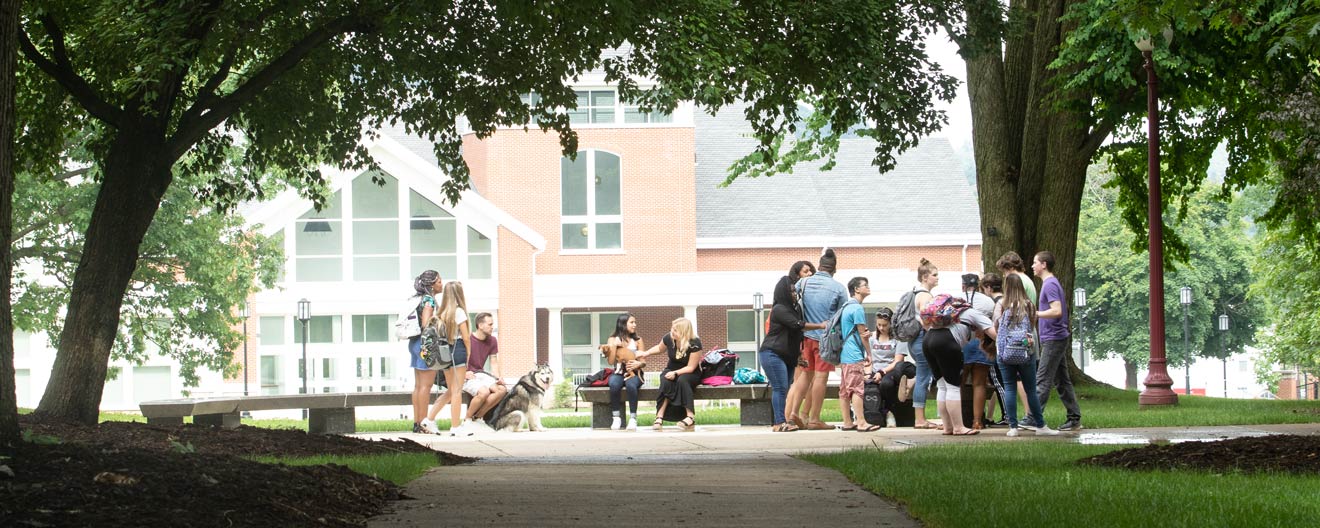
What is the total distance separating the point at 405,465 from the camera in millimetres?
10148

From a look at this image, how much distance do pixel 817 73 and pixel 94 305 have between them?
7007 mm

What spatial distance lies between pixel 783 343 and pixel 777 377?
1.42ft

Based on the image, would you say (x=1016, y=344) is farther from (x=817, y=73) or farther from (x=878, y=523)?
(x=878, y=523)

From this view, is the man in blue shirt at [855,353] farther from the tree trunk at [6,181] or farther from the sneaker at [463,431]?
the tree trunk at [6,181]

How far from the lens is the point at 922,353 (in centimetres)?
1431

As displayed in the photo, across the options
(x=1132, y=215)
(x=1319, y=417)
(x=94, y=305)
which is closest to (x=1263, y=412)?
(x=1319, y=417)

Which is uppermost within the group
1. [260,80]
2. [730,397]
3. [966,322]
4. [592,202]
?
[592,202]

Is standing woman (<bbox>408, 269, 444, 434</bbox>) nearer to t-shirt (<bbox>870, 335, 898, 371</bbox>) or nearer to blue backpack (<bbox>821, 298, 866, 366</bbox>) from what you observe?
blue backpack (<bbox>821, 298, 866, 366</bbox>)

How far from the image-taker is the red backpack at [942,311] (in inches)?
527

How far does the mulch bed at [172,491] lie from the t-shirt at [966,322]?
658 cm

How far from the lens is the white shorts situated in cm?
1609

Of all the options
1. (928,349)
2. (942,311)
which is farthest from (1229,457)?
(928,349)

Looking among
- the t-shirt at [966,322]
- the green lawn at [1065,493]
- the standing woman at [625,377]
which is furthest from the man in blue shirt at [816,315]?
the green lawn at [1065,493]

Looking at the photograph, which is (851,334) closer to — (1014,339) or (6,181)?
(1014,339)
